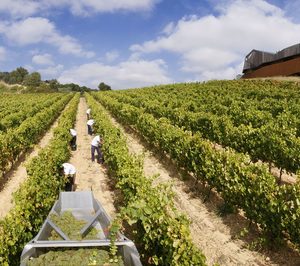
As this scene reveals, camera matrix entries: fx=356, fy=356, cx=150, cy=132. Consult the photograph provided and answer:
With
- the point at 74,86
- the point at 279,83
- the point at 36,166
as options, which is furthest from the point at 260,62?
the point at 74,86

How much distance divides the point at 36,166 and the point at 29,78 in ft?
490

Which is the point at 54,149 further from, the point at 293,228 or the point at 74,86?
the point at 74,86

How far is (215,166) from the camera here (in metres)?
12.5

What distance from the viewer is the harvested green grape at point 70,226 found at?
28.5 ft

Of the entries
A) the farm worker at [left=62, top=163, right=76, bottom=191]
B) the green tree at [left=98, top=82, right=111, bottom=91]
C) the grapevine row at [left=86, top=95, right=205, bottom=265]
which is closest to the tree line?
the green tree at [left=98, top=82, right=111, bottom=91]

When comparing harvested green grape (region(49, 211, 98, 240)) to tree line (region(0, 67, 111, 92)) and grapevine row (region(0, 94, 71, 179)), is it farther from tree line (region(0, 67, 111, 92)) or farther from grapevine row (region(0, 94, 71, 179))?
tree line (region(0, 67, 111, 92))

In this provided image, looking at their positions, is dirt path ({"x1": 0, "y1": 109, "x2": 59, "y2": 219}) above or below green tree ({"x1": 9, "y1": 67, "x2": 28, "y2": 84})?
below

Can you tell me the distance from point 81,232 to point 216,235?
13.7 ft

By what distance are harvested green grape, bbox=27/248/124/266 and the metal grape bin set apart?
0.42 ft

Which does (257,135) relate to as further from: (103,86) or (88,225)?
(103,86)

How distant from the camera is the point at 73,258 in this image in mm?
7070

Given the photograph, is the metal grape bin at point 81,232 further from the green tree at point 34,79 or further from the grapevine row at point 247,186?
the green tree at point 34,79

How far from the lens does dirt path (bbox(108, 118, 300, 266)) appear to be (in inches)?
366

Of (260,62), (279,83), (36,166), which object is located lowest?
(36,166)
